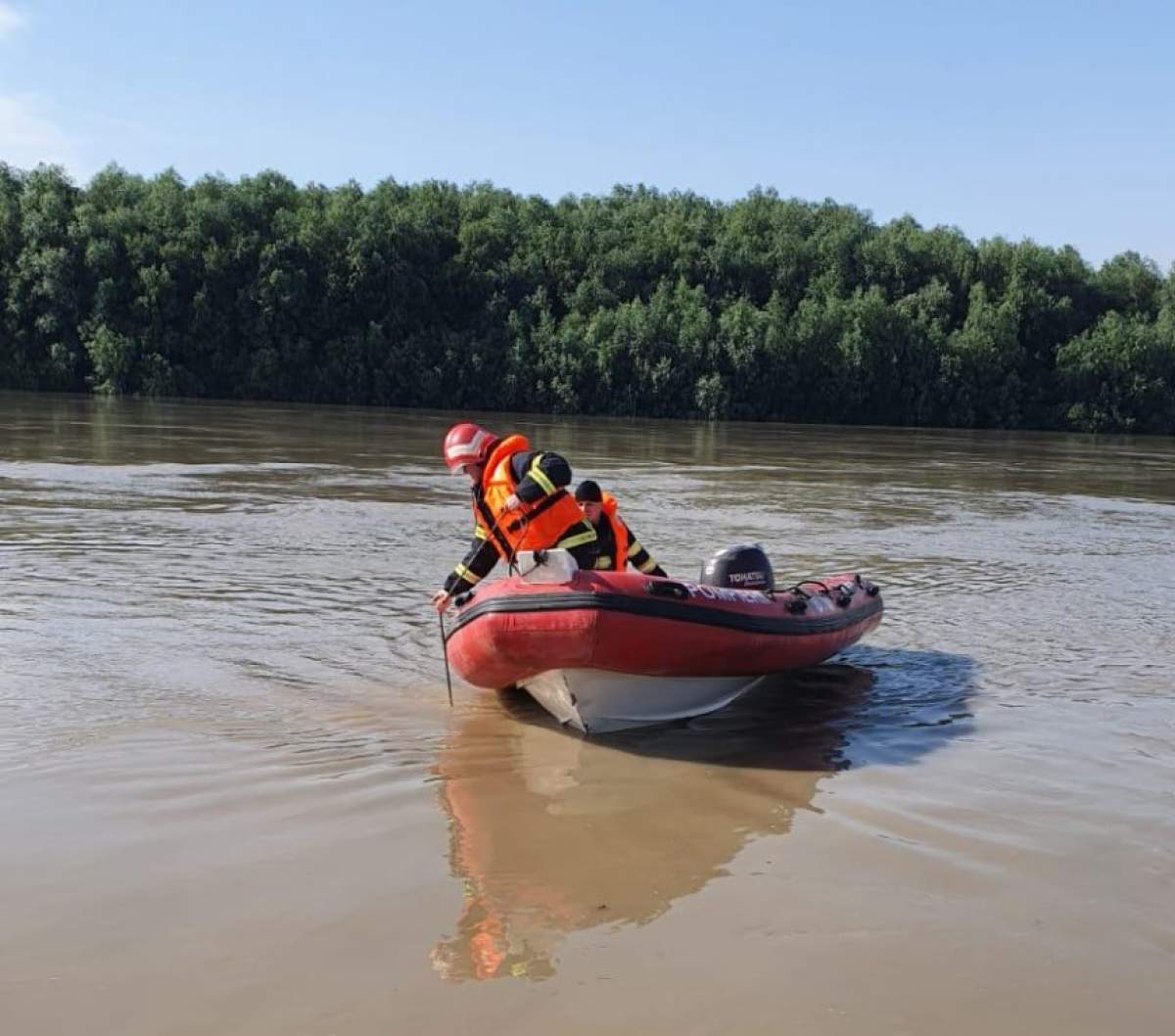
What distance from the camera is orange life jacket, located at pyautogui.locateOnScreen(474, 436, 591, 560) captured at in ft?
19.6

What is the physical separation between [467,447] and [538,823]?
2.08 metres

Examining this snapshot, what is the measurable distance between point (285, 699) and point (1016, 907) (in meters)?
3.60

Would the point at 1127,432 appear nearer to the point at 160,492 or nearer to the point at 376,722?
the point at 160,492

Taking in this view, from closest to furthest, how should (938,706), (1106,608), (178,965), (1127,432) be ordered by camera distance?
(178,965) < (938,706) < (1106,608) < (1127,432)

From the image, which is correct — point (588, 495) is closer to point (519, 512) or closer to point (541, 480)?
point (519, 512)

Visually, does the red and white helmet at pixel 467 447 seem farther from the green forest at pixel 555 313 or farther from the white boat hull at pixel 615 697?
the green forest at pixel 555 313

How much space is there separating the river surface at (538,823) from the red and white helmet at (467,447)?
47.5 inches

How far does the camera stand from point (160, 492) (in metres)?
14.3

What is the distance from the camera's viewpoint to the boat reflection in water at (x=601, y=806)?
147 inches

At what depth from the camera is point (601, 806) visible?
479 cm


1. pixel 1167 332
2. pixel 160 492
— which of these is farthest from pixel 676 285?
pixel 160 492

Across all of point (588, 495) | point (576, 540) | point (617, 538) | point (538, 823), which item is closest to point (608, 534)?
point (617, 538)

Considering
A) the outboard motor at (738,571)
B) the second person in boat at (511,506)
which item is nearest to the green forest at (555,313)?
the outboard motor at (738,571)

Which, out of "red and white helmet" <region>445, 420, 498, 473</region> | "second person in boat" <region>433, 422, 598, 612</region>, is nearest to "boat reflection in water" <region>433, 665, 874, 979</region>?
"second person in boat" <region>433, 422, 598, 612</region>
